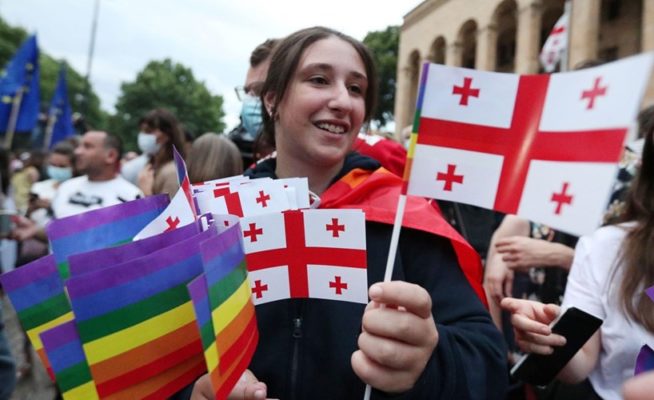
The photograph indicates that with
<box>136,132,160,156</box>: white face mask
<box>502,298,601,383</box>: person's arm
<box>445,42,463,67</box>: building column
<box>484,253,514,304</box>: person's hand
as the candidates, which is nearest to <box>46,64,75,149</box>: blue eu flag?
<box>136,132,160,156</box>: white face mask

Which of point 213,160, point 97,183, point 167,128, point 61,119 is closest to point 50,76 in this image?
point 61,119

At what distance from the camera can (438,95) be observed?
96 centimetres

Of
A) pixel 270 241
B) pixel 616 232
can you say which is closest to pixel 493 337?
pixel 270 241

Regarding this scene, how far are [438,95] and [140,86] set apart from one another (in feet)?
166

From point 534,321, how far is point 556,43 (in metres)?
4.91

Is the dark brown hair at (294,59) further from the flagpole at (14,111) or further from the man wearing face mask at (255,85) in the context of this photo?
the flagpole at (14,111)

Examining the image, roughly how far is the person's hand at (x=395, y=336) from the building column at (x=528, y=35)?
2.65 m

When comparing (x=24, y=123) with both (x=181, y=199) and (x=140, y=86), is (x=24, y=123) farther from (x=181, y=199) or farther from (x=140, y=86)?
(x=140, y=86)

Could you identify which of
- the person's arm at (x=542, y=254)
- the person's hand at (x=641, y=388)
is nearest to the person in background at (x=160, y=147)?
the person's arm at (x=542, y=254)

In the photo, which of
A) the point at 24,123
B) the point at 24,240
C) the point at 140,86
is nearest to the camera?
the point at 24,240

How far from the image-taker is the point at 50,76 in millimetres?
56125

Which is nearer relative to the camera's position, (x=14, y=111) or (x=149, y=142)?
(x=149, y=142)

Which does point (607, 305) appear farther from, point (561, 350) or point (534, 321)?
point (534, 321)

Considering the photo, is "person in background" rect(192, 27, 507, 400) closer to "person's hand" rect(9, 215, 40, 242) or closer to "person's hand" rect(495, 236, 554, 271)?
"person's hand" rect(495, 236, 554, 271)
